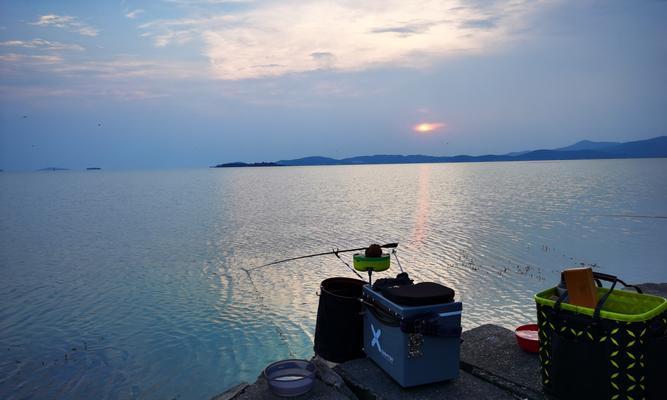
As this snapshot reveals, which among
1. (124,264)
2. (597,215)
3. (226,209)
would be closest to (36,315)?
(124,264)

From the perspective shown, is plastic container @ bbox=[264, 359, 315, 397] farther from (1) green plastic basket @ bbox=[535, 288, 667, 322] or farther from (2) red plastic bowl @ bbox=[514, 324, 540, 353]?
(2) red plastic bowl @ bbox=[514, 324, 540, 353]

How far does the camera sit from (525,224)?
35344 mm

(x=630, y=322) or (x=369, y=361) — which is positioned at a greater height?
(x=630, y=322)

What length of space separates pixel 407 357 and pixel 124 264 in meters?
21.9

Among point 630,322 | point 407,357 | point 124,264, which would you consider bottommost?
point 124,264

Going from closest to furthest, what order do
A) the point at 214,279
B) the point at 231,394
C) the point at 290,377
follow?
the point at 290,377
the point at 231,394
the point at 214,279

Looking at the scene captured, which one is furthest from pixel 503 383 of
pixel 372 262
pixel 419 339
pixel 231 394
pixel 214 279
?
pixel 214 279

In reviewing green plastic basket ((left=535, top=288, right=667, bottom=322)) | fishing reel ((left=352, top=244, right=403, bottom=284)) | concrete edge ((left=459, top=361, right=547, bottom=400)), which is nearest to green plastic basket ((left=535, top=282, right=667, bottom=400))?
green plastic basket ((left=535, top=288, right=667, bottom=322))

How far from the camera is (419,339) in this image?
4949mm

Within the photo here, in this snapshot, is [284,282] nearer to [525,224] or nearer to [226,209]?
[525,224]

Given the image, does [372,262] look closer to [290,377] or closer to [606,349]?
[290,377]

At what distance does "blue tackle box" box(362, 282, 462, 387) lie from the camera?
4887 millimetres

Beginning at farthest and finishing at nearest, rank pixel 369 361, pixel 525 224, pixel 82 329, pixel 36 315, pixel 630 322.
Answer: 1. pixel 525 224
2. pixel 36 315
3. pixel 82 329
4. pixel 369 361
5. pixel 630 322

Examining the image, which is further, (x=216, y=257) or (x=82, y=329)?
(x=216, y=257)
